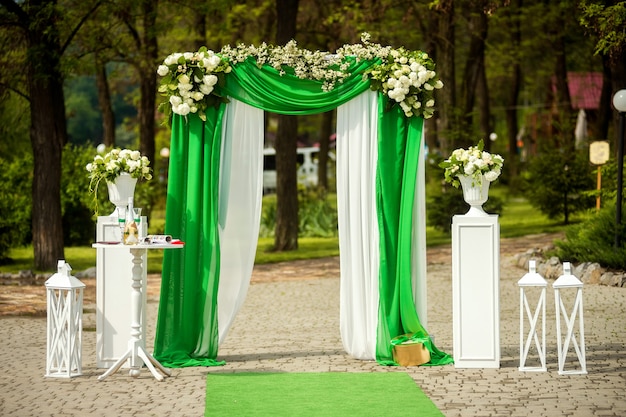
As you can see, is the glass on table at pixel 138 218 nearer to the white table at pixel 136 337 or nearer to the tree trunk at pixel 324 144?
the white table at pixel 136 337

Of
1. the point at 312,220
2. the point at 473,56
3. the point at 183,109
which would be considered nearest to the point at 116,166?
the point at 183,109

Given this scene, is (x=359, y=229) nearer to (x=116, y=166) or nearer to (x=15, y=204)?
(x=116, y=166)

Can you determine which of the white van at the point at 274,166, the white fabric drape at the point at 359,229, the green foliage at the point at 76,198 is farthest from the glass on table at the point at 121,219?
the white van at the point at 274,166

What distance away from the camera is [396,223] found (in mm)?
10719

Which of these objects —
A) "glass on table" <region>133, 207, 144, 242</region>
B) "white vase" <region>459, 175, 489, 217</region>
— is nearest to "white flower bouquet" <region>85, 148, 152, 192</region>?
"glass on table" <region>133, 207, 144, 242</region>

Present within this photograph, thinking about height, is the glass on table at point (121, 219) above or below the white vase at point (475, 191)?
below

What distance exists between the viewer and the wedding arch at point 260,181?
1052cm

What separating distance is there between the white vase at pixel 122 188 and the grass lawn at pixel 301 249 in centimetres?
1023

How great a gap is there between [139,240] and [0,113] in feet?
62.6

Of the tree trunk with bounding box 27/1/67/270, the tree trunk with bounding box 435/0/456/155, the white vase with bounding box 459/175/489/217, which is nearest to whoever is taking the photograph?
the white vase with bounding box 459/175/489/217

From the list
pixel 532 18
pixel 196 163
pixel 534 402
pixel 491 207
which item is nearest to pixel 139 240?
pixel 196 163

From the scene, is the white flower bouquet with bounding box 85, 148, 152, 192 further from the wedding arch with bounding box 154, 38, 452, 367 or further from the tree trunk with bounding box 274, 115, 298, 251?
the tree trunk with bounding box 274, 115, 298, 251

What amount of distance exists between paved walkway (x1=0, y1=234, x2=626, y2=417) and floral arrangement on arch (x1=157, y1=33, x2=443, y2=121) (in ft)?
8.23

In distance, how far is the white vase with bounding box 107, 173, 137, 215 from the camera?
1017cm
